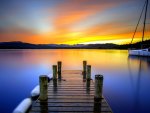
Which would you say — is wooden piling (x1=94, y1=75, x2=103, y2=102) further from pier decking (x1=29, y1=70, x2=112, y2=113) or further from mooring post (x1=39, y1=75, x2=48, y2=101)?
mooring post (x1=39, y1=75, x2=48, y2=101)

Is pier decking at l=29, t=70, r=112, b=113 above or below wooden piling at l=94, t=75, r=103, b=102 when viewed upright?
below

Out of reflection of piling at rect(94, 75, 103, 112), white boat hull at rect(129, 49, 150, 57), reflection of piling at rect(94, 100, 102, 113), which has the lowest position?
reflection of piling at rect(94, 100, 102, 113)

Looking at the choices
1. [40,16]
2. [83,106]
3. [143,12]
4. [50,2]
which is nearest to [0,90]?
[83,106]

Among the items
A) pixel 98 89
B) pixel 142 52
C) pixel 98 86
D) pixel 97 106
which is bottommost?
pixel 97 106

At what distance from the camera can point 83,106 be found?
598cm

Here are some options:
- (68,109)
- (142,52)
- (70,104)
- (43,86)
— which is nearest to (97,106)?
(70,104)

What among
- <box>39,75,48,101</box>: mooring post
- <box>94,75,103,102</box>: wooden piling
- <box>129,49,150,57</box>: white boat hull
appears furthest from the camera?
<box>129,49,150,57</box>: white boat hull

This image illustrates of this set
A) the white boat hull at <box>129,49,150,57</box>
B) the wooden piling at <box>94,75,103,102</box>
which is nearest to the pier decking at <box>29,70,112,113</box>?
the wooden piling at <box>94,75,103,102</box>

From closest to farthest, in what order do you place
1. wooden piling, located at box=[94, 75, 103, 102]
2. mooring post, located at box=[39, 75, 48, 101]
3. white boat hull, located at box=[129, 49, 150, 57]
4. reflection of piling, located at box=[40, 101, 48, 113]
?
reflection of piling, located at box=[40, 101, 48, 113] < mooring post, located at box=[39, 75, 48, 101] < wooden piling, located at box=[94, 75, 103, 102] < white boat hull, located at box=[129, 49, 150, 57]

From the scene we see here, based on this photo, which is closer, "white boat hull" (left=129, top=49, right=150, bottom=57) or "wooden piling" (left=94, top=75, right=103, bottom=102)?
"wooden piling" (left=94, top=75, right=103, bottom=102)

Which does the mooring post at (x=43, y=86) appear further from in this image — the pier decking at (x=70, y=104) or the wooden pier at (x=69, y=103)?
the pier decking at (x=70, y=104)

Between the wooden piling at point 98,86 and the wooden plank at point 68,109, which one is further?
the wooden piling at point 98,86

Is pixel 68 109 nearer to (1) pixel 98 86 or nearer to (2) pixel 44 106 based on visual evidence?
(2) pixel 44 106

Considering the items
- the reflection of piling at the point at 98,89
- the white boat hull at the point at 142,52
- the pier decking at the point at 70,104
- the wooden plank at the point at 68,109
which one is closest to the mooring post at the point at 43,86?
the pier decking at the point at 70,104
